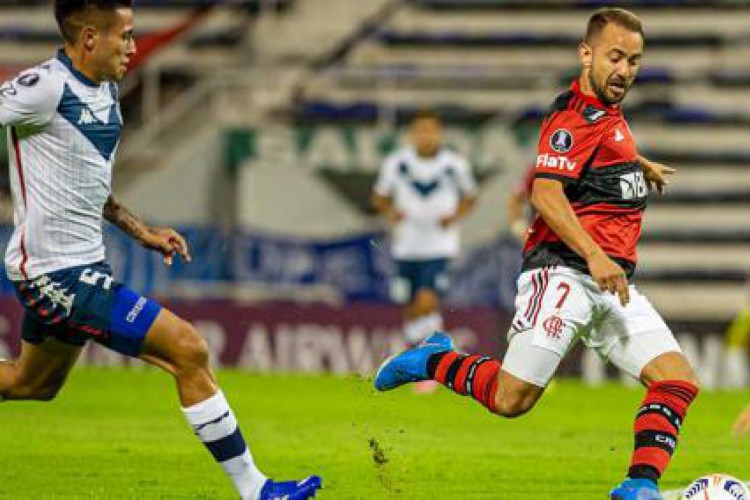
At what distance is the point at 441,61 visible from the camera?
78.7ft

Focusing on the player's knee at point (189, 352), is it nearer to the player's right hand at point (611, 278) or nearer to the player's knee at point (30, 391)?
the player's knee at point (30, 391)

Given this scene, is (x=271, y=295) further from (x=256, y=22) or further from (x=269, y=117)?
(x=256, y=22)

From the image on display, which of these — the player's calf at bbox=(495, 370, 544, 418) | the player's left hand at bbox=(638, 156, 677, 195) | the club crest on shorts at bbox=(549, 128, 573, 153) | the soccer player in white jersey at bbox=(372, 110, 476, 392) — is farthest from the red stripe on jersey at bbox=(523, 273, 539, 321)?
the soccer player in white jersey at bbox=(372, 110, 476, 392)

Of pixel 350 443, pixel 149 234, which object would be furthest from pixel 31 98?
pixel 350 443

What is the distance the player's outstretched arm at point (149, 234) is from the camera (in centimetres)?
800

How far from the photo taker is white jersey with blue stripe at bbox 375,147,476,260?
16766 mm

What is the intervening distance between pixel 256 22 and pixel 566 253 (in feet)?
52.9

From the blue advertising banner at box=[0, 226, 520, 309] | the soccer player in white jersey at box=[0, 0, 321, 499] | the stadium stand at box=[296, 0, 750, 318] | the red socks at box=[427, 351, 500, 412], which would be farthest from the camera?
the stadium stand at box=[296, 0, 750, 318]

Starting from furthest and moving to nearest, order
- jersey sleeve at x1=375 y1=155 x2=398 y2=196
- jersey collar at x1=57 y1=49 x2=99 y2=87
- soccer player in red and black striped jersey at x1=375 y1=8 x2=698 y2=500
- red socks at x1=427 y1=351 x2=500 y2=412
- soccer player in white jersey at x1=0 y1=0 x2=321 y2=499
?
jersey sleeve at x1=375 y1=155 x2=398 y2=196, red socks at x1=427 y1=351 x2=500 y2=412, soccer player in red and black striped jersey at x1=375 y1=8 x2=698 y2=500, jersey collar at x1=57 y1=49 x2=99 y2=87, soccer player in white jersey at x1=0 y1=0 x2=321 y2=499

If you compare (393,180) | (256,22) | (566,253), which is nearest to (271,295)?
(393,180)

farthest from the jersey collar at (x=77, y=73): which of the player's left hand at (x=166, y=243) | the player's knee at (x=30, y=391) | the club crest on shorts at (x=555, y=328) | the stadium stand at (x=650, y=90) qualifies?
the stadium stand at (x=650, y=90)

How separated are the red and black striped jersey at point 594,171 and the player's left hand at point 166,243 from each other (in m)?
1.60

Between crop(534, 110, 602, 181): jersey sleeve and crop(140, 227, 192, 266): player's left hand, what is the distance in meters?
1.60

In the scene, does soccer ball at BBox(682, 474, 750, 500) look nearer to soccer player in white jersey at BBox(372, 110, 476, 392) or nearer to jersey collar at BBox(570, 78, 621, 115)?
jersey collar at BBox(570, 78, 621, 115)
